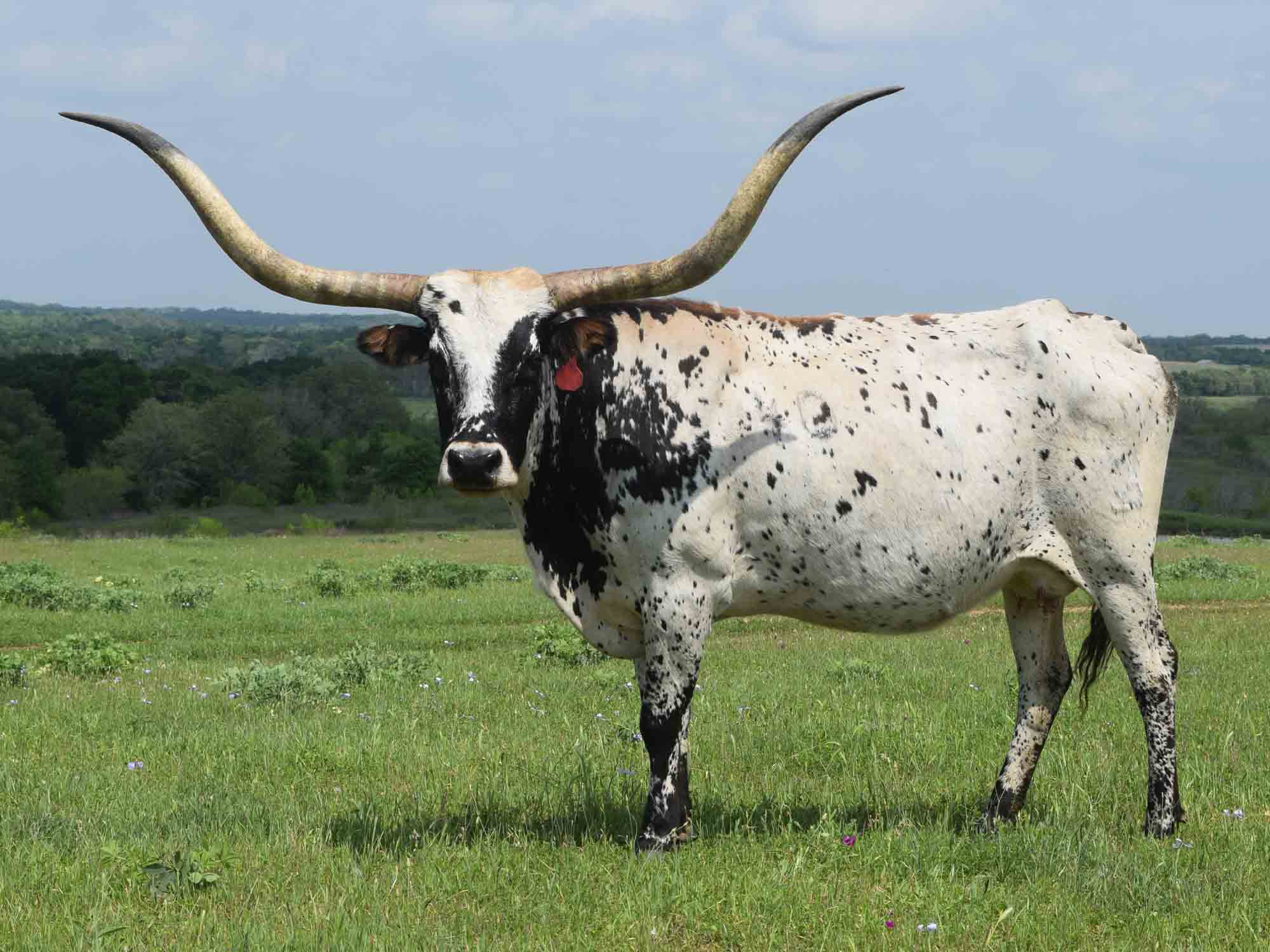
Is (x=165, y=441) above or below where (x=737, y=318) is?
below

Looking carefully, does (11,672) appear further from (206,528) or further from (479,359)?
(206,528)

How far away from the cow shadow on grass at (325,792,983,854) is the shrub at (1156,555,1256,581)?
1510 centimetres

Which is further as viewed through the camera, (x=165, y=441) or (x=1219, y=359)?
(x=1219, y=359)

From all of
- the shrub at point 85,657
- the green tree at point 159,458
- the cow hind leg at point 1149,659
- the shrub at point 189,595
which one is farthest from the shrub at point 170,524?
the cow hind leg at point 1149,659

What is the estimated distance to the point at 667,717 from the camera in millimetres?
6184

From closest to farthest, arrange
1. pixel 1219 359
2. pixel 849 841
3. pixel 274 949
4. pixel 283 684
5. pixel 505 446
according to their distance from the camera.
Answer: pixel 274 949 → pixel 505 446 → pixel 849 841 → pixel 283 684 → pixel 1219 359

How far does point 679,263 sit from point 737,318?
0.74 metres

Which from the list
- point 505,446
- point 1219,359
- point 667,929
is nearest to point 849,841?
point 667,929

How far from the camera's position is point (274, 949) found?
15.7 ft

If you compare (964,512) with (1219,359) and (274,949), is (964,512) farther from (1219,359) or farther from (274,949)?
(1219,359)

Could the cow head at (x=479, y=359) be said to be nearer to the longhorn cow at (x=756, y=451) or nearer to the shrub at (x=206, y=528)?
the longhorn cow at (x=756, y=451)

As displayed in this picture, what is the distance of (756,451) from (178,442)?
8647cm

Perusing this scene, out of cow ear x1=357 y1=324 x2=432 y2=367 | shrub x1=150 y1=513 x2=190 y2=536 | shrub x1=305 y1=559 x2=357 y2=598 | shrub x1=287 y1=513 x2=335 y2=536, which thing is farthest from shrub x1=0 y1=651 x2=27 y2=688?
shrub x1=150 y1=513 x2=190 y2=536

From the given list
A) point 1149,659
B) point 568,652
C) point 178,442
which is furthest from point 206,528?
point 1149,659
